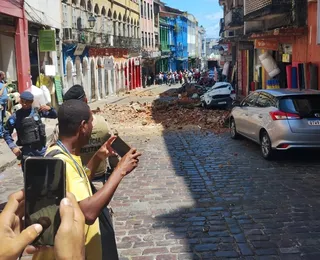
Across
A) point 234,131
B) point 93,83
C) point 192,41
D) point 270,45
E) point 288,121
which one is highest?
point 192,41

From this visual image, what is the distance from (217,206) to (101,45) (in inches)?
1179

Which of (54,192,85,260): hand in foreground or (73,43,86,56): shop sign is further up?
(73,43,86,56): shop sign

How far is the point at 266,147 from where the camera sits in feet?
34.5

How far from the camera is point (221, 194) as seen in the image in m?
7.80

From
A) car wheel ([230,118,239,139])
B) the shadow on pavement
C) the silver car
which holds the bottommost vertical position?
the shadow on pavement

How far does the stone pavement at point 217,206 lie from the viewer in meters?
5.41

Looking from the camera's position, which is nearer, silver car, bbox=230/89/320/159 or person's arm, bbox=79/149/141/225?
person's arm, bbox=79/149/141/225

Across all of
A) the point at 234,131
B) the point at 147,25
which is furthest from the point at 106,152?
the point at 147,25

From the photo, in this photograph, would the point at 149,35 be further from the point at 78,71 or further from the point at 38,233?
the point at 38,233

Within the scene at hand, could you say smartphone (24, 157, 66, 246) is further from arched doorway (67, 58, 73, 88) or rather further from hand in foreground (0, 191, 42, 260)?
arched doorway (67, 58, 73, 88)

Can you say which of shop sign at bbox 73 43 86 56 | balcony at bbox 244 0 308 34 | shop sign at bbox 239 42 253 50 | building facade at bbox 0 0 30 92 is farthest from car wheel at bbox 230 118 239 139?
shop sign at bbox 73 43 86 56

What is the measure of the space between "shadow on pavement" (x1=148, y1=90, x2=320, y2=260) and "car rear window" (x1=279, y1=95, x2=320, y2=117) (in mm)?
1150

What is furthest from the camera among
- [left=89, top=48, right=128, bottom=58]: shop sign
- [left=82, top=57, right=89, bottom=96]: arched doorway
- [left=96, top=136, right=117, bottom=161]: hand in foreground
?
[left=89, top=48, right=128, bottom=58]: shop sign

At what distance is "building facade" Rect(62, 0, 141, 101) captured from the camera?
28.3 meters
